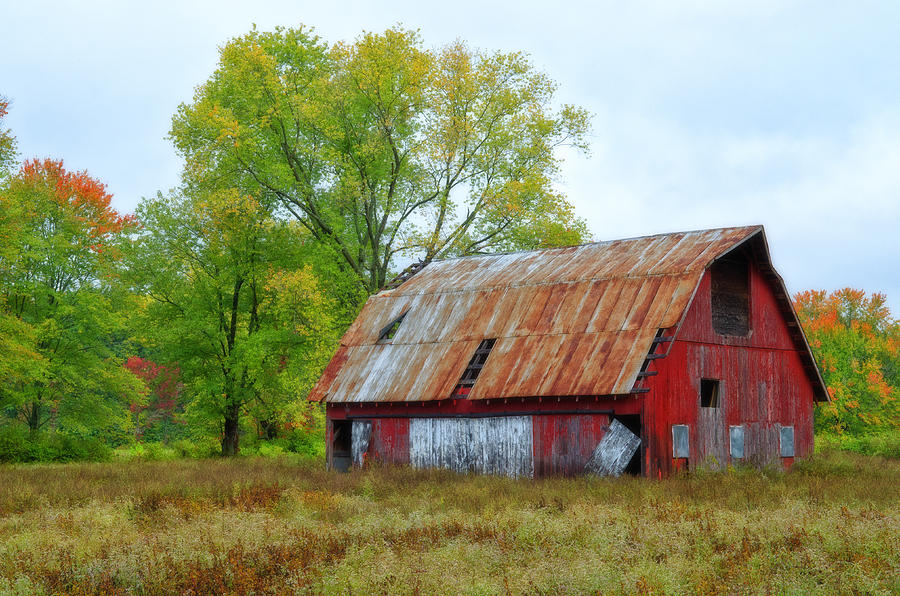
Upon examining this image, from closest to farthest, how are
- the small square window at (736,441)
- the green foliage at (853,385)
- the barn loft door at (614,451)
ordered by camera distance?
the barn loft door at (614,451) → the small square window at (736,441) → the green foliage at (853,385)

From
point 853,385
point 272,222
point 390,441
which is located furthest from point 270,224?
point 853,385

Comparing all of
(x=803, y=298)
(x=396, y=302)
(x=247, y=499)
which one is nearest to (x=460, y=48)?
(x=396, y=302)

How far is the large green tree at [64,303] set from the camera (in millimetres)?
36344

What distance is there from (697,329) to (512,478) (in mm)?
6128

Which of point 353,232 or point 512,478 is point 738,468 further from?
point 353,232

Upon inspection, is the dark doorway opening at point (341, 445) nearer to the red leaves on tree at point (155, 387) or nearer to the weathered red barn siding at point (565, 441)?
the weathered red barn siding at point (565, 441)

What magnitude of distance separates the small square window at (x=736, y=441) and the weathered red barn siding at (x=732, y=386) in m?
0.21

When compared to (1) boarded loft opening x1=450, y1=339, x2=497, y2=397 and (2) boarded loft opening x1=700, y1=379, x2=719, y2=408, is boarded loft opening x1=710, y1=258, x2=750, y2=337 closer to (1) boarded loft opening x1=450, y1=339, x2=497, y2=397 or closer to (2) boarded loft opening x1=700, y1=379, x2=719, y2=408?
(2) boarded loft opening x1=700, y1=379, x2=719, y2=408

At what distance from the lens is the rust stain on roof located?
23438mm

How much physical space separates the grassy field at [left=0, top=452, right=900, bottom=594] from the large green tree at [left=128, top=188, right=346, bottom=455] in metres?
16.2

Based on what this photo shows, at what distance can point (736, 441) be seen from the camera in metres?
25.2

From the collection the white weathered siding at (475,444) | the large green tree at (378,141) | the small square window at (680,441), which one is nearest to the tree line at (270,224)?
the large green tree at (378,141)

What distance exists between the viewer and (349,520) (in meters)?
15.6

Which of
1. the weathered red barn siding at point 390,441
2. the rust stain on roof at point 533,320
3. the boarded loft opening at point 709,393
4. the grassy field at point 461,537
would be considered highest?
the rust stain on roof at point 533,320
